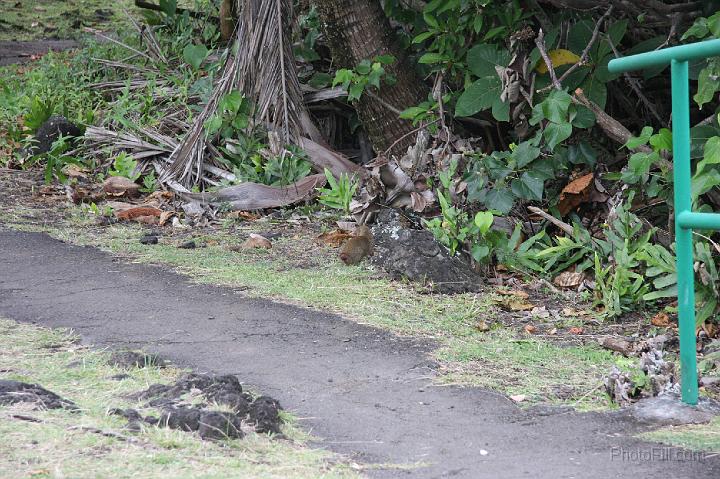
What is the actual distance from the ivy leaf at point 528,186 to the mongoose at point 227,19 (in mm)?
3856

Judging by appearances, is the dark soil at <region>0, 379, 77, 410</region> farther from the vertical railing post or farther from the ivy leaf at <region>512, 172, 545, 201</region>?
the ivy leaf at <region>512, 172, 545, 201</region>

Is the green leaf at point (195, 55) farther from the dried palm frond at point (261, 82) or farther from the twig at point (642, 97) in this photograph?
the twig at point (642, 97)

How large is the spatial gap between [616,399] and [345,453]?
36.8 inches

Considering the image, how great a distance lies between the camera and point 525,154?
4793 mm

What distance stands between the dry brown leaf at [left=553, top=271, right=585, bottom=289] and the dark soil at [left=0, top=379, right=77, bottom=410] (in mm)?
2591

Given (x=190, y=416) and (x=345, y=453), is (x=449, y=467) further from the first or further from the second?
(x=190, y=416)

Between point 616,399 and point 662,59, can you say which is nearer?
point 662,59

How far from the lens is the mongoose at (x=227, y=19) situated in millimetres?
7797

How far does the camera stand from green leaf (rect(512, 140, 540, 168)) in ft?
15.6

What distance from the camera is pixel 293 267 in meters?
4.80

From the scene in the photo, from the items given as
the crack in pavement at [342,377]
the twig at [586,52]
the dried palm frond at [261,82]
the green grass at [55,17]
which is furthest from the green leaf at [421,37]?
the green grass at [55,17]

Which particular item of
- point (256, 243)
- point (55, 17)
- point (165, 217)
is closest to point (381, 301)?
point (256, 243)

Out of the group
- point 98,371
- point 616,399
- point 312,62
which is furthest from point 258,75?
point 616,399

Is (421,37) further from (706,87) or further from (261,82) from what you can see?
(706,87)
